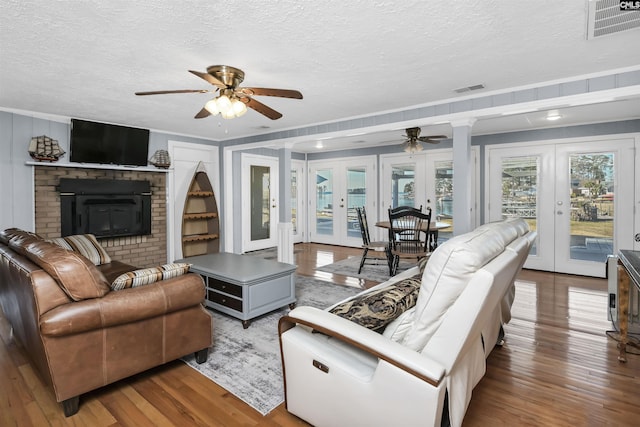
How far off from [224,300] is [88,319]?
1455mm

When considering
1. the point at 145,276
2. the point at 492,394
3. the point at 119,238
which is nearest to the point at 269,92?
the point at 145,276

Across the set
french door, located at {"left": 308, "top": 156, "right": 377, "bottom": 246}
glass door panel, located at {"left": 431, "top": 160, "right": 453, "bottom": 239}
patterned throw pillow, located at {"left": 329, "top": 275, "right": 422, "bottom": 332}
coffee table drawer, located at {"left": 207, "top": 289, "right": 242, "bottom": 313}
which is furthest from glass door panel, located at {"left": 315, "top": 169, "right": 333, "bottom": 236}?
patterned throw pillow, located at {"left": 329, "top": 275, "right": 422, "bottom": 332}

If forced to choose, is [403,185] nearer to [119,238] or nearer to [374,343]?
[119,238]

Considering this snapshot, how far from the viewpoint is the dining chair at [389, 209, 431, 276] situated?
14.6ft

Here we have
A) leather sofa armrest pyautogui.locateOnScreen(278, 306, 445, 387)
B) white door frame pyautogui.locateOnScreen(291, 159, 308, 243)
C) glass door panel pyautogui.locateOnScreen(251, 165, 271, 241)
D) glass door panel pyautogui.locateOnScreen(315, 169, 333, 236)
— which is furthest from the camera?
white door frame pyautogui.locateOnScreen(291, 159, 308, 243)

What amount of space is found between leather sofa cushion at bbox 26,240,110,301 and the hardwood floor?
2.25 feet

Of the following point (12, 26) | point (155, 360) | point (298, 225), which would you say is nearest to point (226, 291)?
point (155, 360)

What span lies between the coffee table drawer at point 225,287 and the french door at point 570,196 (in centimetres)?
466

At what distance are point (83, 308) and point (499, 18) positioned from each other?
114 inches

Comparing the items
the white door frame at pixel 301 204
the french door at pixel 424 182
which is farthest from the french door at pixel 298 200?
the french door at pixel 424 182

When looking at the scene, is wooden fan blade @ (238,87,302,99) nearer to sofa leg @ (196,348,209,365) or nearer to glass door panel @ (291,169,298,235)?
sofa leg @ (196,348,209,365)

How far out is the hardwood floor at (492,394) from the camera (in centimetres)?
184

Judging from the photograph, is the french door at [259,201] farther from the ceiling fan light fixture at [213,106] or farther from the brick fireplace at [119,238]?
the ceiling fan light fixture at [213,106]

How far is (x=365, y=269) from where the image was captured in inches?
213
